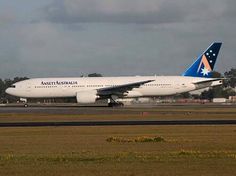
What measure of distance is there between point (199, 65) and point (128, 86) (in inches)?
520

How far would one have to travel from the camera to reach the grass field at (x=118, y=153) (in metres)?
15.9

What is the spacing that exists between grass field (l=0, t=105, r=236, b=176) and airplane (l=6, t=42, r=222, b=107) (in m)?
45.4

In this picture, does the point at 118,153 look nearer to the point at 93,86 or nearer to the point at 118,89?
the point at 118,89

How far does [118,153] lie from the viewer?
2044 centimetres

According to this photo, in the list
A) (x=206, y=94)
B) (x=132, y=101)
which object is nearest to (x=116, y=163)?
(x=132, y=101)

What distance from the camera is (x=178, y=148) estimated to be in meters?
22.5

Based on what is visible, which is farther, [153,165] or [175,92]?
[175,92]

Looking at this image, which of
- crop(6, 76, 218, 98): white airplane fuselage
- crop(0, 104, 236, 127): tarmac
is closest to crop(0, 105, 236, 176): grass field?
crop(0, 104, 236, 127): tarmac

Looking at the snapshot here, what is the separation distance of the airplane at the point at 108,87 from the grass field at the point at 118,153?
1787 inches

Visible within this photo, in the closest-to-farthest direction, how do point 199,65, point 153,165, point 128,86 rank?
point 153,165
point 128,86
point 199,65

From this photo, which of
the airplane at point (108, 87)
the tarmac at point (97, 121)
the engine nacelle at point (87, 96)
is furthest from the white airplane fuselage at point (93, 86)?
the tarmac at point (97, 121)

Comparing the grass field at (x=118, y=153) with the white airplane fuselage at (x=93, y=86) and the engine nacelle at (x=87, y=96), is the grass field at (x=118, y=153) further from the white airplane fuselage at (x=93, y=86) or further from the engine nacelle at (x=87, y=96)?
the white airplane fuselage at (x=93, y=86)

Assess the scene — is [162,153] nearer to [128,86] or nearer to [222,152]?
[222,152]

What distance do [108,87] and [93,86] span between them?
9.32 feet
